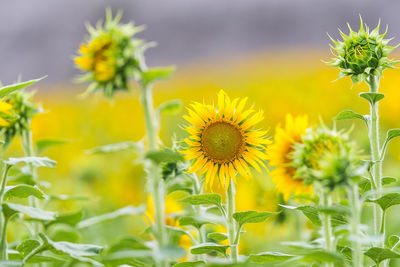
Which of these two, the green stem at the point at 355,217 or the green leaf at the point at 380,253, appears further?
the green leaf at the point at 380,253

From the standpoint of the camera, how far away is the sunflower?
151cm

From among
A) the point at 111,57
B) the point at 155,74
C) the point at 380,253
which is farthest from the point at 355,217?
the point at 111,57

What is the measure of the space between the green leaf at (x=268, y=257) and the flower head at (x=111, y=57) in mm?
484

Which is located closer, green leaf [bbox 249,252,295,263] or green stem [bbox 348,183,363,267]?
green stem [bbox 348,183,363,267]

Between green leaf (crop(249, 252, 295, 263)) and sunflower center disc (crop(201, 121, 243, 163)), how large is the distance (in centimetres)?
28

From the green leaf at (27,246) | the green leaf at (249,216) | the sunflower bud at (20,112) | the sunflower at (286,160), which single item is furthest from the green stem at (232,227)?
the sunflower bud at (20,112)

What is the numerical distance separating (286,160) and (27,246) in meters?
0.73

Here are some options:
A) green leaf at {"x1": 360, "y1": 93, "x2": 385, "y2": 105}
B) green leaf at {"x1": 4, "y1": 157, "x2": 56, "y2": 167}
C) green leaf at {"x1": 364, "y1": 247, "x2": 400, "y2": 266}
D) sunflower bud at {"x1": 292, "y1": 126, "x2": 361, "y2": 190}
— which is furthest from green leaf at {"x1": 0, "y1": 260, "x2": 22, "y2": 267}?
green leaf at {"x1": 360, "y1": 93, "x2": 385, "y2": 105}

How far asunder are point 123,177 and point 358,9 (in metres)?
9.38

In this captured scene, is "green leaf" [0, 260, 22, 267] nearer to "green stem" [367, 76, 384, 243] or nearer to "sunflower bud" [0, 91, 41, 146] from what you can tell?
"sunflower bud" [0, 91, 41, 146]

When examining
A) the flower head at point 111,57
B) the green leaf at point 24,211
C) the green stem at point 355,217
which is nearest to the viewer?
the green stem at point 355,217

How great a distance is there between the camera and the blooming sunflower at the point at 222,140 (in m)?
1.46

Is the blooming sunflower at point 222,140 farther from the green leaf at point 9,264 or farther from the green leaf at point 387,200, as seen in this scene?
the green leaf at point 9,264

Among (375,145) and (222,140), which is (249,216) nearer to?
(222,140)
